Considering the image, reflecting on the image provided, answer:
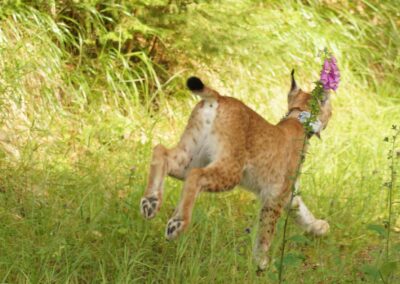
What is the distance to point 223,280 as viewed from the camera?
4293 millimetres

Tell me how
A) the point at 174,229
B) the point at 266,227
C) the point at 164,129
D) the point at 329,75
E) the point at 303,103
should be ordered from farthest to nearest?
the point at 164,129
the point at 303,103
the point at 266,227
the point at 174,229
the point at 329,75

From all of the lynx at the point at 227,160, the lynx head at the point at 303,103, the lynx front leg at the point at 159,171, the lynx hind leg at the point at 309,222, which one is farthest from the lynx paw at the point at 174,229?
the lynx head at the point at 303,103

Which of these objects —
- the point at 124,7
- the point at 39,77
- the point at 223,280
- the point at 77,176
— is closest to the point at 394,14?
the point at 124,7

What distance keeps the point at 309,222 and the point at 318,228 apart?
0.24ft

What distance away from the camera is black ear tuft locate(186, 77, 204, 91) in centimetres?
440

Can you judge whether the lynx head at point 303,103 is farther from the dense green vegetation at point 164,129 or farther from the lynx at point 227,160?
the dense green vegetation at point 164,129

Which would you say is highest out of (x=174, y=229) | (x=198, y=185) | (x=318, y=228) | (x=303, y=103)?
(x=303, y=103)

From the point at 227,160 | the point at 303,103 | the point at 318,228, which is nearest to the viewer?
the point at 227,160

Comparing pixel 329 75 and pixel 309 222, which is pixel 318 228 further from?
pixel 329 75

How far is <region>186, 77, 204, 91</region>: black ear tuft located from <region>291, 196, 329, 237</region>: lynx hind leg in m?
1.39

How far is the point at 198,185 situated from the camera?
4293mm

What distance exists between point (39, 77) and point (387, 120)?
12.2 ft

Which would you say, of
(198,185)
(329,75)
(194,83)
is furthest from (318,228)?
(329,75)

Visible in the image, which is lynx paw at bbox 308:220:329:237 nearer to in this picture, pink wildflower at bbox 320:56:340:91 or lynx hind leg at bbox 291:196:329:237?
lynx hind leg at bbox 291:196:329:237
